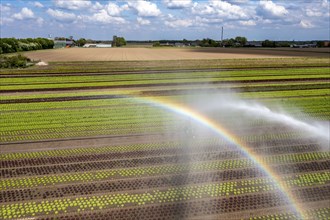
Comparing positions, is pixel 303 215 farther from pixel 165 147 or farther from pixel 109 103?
pixel 109 103

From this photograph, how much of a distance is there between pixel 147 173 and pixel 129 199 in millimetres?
3174

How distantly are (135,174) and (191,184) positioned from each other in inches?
143

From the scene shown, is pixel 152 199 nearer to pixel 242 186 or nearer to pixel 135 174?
pixel 135 174

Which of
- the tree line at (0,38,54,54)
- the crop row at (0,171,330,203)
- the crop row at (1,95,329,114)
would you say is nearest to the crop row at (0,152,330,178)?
the crop row at (0,171,330,203)

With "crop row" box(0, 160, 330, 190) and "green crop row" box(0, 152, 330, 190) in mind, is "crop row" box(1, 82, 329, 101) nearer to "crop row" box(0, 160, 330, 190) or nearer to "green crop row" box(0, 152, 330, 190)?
"green crop row" box(0, 152, 330, 190)

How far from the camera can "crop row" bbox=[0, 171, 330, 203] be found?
57.2 feet

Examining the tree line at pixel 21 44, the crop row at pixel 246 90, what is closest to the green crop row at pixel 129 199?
the crop row at pixel 246 90

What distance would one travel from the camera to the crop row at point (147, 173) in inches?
743

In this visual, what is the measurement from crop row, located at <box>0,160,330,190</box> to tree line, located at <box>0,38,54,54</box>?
11674 centimetres

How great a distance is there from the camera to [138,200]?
16906 mm

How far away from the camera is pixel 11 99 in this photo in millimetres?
38844

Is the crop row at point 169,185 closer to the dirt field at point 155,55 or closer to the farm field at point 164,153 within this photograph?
the farm field at point 164,153

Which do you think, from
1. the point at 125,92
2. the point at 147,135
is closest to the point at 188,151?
the point at 147,135

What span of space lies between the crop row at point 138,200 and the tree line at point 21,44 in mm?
119950
